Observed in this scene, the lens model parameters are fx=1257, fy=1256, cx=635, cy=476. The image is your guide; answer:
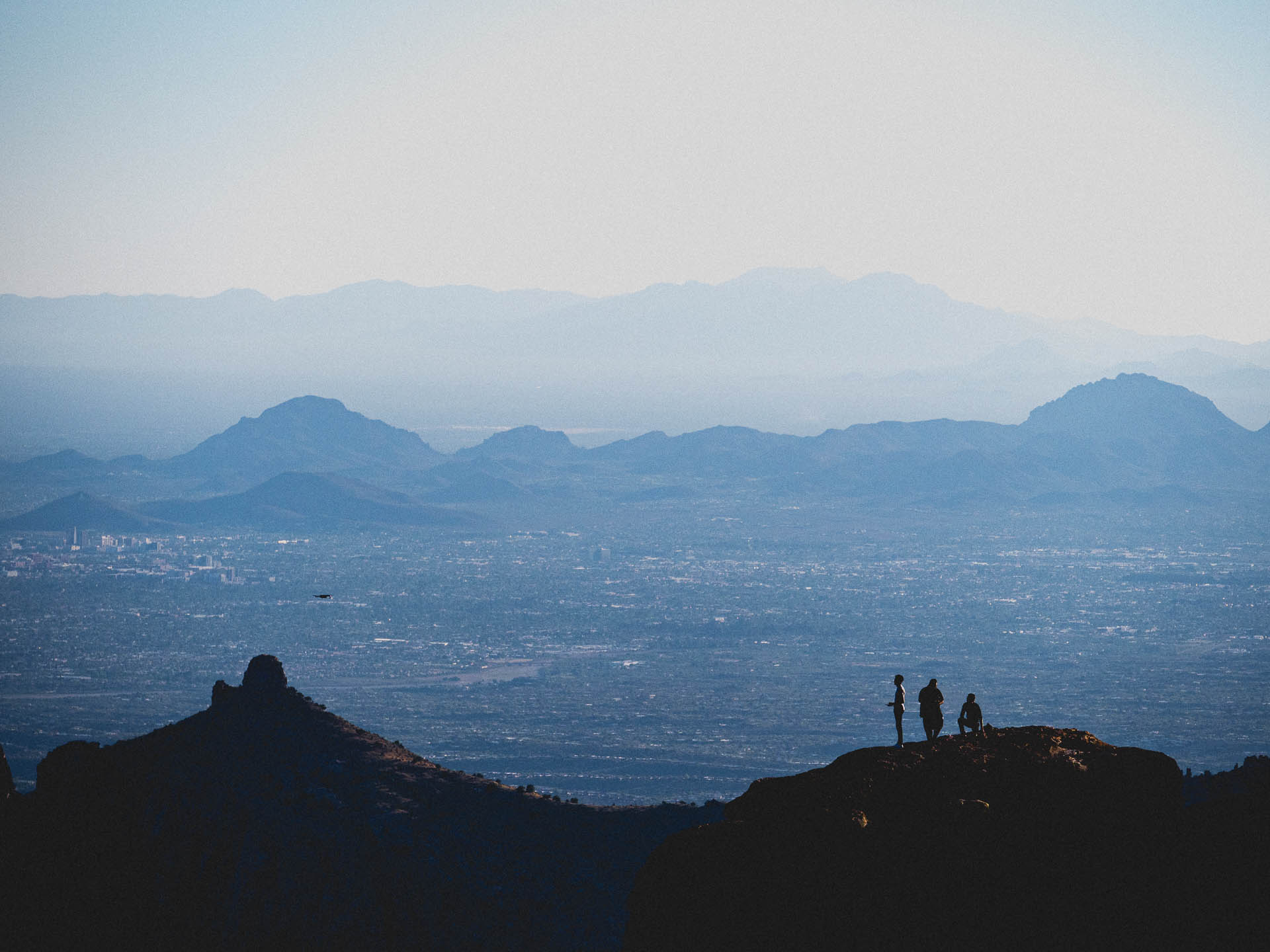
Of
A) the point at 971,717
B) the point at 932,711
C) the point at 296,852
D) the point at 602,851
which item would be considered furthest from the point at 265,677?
the point at 971,717

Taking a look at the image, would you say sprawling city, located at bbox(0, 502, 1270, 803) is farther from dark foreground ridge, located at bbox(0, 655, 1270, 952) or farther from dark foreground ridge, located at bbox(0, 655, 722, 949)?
dark foreground ridge, located at bbox(0, 655, 1270, 952)

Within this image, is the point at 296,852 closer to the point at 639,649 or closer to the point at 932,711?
the point at 932,711

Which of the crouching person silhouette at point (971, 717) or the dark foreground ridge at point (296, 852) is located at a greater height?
the crouching person silhouette at point (971, 717)

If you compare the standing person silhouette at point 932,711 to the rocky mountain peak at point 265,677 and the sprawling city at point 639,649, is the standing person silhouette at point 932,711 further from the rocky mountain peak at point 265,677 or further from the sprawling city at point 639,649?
the sprawling city at point 639,649

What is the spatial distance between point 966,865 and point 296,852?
83.6ft

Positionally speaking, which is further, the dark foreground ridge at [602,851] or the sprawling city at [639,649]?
the sprawling city at [639,649]

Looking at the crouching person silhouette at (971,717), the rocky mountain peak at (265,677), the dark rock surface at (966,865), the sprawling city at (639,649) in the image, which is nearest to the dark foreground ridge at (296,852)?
the rocky mountain peak at (265,677)

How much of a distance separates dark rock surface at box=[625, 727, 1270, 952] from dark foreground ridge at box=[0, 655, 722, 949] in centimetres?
2138

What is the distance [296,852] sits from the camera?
34.3 metres

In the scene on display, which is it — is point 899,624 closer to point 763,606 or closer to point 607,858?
point 763,606

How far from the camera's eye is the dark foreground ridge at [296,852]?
32500mm

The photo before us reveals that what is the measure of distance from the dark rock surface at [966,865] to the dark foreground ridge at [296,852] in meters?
21.4

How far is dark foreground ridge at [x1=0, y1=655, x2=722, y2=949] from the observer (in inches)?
1280

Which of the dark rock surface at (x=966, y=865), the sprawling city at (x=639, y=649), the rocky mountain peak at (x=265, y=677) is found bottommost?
the sprawling city at (x=639, y=649)
